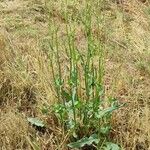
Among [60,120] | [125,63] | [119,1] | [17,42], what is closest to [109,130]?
[60,120]

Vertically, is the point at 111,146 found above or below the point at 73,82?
below

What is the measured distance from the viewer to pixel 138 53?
10.6 ft

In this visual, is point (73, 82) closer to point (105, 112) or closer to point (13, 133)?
point (105, 112)

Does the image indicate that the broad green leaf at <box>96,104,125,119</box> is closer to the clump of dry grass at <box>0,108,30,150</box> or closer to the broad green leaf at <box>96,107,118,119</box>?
the broad green leaf at <box>96,107,118,119</box>

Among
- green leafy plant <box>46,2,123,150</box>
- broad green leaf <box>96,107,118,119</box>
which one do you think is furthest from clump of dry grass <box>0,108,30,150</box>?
broad green leaf <box>96,107,118,119</box>

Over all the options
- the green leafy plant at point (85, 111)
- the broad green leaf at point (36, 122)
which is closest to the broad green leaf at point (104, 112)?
the green leafy plant at point (85, 111)

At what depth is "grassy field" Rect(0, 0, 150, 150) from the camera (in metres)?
2.40

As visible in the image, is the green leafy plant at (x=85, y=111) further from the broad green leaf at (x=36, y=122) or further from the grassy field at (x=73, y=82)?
the broad green leaf at (x=36, y=122)

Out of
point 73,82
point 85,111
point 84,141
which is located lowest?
point 84,141

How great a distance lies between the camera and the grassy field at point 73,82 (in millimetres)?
2396

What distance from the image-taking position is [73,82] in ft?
7.95

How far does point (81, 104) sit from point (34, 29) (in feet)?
4.26

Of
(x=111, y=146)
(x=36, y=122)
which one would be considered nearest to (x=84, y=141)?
(x=111, y=146)

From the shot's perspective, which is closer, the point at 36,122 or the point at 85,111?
the point at 85,111
